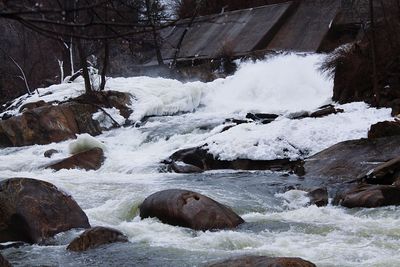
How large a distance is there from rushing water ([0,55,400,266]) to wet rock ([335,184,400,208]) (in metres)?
0.20

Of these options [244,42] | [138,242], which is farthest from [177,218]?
[244,42]

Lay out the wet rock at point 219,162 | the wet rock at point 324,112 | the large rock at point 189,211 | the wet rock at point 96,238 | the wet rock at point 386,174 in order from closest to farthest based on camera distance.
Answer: the wet rock at point 96,238, the large rock at point 189,211, the wet rock at point 386,174, the wet rock at point 219,162, the wet rock at point 324,112

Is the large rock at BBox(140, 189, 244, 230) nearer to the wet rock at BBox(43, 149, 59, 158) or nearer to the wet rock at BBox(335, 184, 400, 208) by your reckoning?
the wet rock at BBox(335, 184, 400, 208)

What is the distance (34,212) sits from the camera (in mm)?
6785

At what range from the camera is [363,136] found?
1128cm

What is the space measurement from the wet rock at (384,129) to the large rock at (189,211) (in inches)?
188

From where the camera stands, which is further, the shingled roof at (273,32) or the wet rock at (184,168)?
the shingled roof at (273,32)

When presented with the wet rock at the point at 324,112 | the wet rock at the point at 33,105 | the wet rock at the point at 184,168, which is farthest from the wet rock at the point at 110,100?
the wet rock at the point at 324,112

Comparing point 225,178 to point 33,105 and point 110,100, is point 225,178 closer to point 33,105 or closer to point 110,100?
point 110,100

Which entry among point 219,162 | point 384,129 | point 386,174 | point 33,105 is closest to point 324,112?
point 384,129

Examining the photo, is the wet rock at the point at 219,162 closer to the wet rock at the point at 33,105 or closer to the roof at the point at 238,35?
the wet rock at the point at 33,105

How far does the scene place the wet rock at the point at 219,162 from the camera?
36.7 feet

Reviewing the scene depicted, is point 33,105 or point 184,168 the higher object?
point 33,105

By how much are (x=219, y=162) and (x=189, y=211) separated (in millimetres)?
4834
